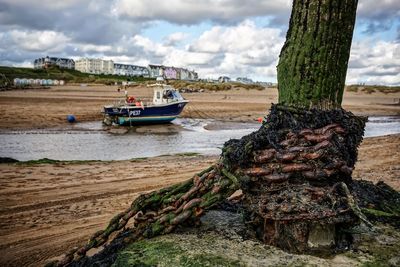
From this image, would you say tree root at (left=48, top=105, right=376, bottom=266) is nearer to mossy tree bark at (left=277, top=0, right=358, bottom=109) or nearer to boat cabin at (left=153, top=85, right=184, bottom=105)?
mossy tree bark at (left=277, top=0, right=358, bottom=109)

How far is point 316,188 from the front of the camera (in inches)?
79.7

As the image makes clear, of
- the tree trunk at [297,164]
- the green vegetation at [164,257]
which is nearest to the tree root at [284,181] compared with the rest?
the tree trunk at [297,164]

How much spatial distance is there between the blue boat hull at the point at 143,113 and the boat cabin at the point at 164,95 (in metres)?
0.95

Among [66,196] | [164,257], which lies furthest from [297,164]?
[66,196]

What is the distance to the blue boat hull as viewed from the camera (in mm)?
30125

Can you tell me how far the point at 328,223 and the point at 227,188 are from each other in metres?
0.55

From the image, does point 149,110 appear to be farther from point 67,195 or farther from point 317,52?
point 317,52

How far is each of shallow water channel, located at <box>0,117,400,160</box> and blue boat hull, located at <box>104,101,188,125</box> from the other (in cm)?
77

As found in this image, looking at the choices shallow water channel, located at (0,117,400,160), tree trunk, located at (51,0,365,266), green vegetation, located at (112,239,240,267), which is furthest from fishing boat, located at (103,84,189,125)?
green vegetation, located at (112,239,240,267)

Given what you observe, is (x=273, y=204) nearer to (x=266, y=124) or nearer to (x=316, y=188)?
(x=316, y=188)

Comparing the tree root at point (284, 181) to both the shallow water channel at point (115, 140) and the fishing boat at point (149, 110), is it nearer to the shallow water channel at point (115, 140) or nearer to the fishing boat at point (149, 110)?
the shallow water channel at point (115, 140)

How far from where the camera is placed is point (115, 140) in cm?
2327

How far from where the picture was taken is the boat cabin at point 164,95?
32.5 meters

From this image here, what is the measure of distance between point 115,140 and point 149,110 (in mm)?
7901
